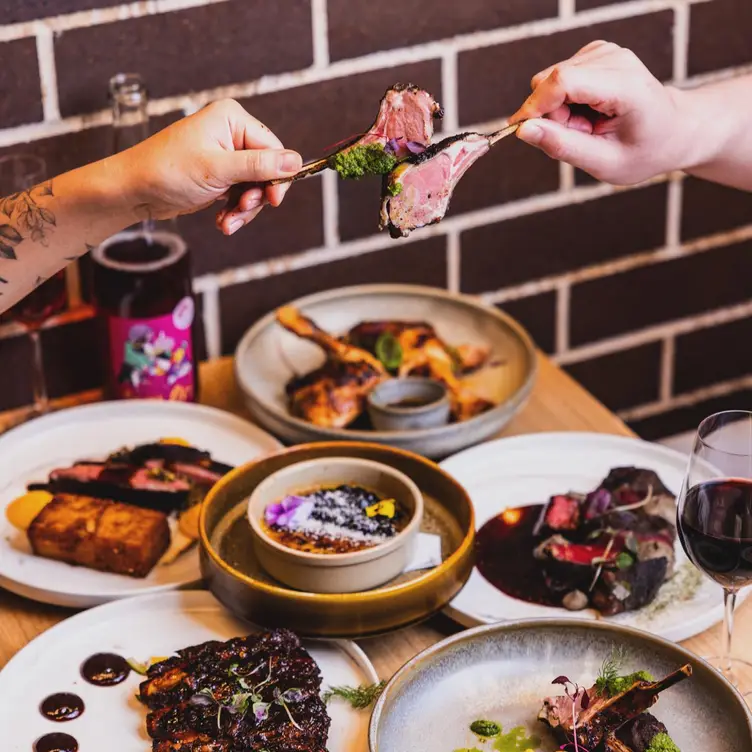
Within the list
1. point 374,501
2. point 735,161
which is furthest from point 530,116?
point 374,501

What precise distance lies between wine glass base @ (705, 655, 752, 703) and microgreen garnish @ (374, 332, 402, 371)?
0.70 metres

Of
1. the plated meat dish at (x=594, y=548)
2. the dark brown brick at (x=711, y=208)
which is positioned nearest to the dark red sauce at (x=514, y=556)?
the plated meat dish at (x=594, y=548)

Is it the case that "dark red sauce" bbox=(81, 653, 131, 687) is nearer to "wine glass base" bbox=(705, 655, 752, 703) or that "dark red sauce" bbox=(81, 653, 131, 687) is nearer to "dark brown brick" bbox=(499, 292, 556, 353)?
"wine glass base" bbox=(705, 655, 752, 703)

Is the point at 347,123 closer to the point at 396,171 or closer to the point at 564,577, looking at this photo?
the point at 396,171

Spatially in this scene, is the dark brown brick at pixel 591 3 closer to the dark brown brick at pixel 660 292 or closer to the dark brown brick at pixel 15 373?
the dark brown brick at pixel 660 292

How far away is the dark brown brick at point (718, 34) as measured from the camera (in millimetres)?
2246

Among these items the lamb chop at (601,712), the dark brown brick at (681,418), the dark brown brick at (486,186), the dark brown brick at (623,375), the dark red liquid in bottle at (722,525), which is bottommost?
the dark brown brick at (681,418)

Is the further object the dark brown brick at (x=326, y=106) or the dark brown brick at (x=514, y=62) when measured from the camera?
the dark brown brick at (x=514, y=62)

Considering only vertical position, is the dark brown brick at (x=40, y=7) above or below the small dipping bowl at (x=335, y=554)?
above

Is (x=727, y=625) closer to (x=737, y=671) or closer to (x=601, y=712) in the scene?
(x=737, y=671)

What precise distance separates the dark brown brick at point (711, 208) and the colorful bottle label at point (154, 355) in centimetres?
113

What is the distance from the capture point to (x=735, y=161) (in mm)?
1682

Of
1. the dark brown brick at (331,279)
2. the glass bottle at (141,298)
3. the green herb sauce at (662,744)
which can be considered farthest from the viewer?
the dark brown brick at (331,279)

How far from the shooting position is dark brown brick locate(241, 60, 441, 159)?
1.94 m
